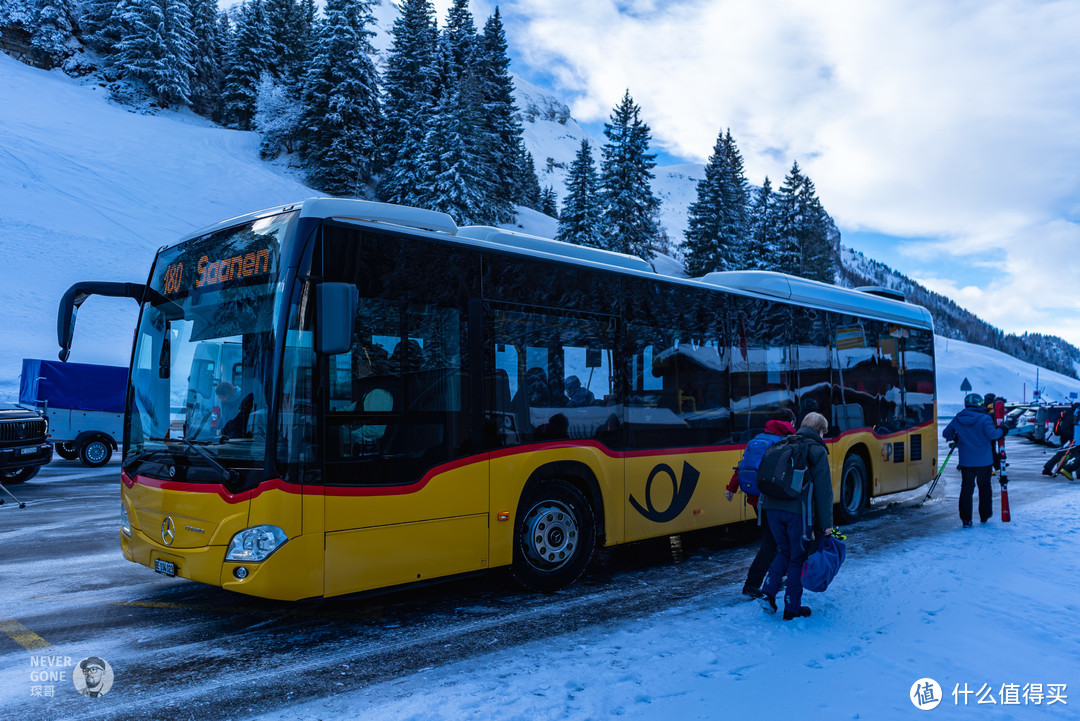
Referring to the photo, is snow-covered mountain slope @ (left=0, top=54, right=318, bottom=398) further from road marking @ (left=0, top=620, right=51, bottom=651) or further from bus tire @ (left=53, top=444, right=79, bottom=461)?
road marking @ (left=0, top=620, right=51, bottom=651)

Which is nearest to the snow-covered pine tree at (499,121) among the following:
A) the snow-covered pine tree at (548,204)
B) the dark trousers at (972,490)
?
the snow-covered pine tree at (548,204)

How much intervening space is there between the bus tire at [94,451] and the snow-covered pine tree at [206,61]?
2189 inches

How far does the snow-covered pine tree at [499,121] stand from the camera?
5425 cm

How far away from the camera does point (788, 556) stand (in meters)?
5.71

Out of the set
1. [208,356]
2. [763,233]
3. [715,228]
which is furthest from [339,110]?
[208,356]

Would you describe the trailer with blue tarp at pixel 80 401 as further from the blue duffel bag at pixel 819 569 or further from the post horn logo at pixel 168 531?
the blue duffel bag at pixel 819 569

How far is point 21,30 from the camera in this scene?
61.2m

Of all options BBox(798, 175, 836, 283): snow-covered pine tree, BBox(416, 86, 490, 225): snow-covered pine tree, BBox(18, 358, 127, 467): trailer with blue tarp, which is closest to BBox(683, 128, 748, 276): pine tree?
BBox(798, 175, 836, 283): snow-covered pine tree

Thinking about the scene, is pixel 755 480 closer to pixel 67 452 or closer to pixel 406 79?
pixel 67 452

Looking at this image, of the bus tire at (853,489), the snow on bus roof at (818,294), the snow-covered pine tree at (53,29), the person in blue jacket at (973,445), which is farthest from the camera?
the snow-covered pine tree at (53,29)

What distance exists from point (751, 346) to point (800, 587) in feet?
13.2

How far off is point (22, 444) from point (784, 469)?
14.8 metres

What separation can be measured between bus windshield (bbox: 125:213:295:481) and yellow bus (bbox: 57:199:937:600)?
19mm

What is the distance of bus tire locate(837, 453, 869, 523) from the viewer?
1043 cm
